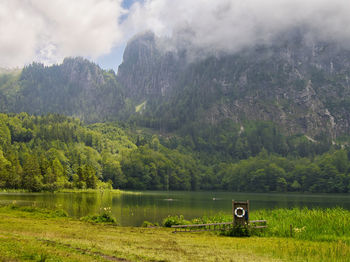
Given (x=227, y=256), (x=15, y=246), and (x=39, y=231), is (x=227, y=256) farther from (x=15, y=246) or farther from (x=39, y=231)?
(x=39, y=231)

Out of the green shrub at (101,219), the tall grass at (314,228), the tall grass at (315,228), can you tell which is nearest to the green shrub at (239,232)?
the tall grass at (314,228)

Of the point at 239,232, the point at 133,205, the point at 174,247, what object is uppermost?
the point at 174,247

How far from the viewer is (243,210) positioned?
3681 centimetres

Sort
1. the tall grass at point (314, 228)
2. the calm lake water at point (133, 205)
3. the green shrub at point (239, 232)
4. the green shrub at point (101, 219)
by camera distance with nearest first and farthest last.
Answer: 1. the tall grass at point (314, 228)
2. the green shrub at point (239, 232)
3. the green shrub at point (101, 219)
4. the calm lake water at point (133, 205)

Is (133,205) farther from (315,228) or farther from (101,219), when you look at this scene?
→ (315,228)

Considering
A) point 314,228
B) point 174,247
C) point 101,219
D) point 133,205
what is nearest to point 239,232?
point 314,228

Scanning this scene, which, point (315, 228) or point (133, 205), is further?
point (133, 205)

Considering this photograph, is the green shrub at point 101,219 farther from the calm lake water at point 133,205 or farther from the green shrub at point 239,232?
the green shrub at point 239,232

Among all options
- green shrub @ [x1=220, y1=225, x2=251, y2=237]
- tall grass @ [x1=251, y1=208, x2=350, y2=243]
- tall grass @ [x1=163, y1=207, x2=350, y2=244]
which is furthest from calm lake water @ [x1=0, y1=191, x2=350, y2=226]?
tall grass @ [x1=251, y1=208, x2=350, y2=243]

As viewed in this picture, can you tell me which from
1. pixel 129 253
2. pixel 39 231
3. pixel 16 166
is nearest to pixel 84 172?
pixel 16 166

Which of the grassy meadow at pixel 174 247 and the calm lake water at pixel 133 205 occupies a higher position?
the grassy meadow at pixel 174 247

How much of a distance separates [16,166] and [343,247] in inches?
5300

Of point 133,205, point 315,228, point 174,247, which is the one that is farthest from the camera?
point 133,205

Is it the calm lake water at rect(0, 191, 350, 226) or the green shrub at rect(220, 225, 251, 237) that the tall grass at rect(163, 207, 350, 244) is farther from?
the calm lake water at rect(0, 191, 350, 226)
